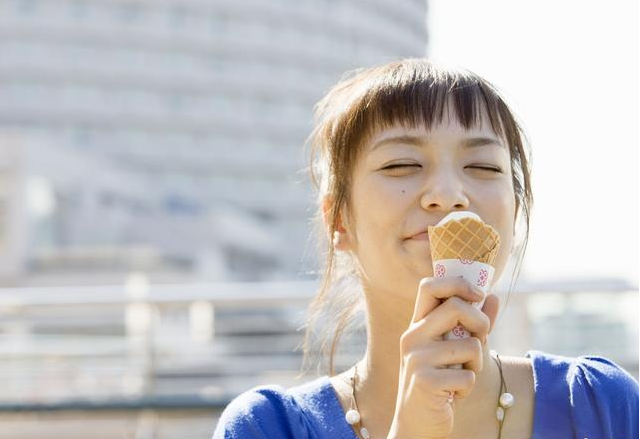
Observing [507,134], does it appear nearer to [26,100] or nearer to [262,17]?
[26,100]

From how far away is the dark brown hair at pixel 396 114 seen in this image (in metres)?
1.31

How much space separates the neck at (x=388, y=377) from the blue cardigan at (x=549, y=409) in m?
0.05

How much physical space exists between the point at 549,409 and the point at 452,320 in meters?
0.38

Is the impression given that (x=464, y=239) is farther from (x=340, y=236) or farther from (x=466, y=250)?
(x=340, y=236)

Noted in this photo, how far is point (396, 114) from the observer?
1.32m

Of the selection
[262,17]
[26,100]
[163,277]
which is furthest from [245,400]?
[262,17]

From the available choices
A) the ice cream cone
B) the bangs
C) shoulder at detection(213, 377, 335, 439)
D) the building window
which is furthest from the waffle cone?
the building window

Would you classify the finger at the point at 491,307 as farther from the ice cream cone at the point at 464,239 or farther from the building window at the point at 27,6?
the building window at the point at 27,6

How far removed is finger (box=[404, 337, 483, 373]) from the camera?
0.99 m

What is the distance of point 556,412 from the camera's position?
1292 millimetres

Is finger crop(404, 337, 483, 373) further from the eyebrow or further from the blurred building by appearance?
the blurred building

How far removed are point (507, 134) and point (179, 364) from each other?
4080 mm

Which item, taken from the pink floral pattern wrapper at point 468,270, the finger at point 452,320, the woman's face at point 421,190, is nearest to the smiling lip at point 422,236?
the woman's face at point 421,190

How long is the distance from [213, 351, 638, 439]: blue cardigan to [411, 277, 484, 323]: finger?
342mm
